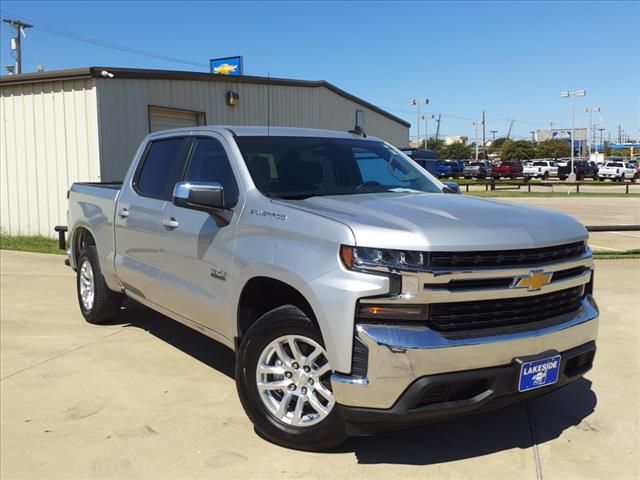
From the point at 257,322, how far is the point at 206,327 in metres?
0.90

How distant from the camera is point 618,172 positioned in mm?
54438

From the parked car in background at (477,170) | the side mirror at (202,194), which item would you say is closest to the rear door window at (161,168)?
the side mirror at (202,194)

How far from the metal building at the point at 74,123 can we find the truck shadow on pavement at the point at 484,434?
8718mm

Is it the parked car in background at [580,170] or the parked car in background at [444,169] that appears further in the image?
the parked car in background at [444,169]

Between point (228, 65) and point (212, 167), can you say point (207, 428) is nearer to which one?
point (212, 167)

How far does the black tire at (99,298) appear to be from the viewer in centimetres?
620

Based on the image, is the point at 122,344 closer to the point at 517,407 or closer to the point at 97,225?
the point at 97,225

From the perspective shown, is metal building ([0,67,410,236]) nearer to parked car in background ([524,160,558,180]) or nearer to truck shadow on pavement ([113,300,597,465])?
truck shadow on pavement ([113,300,597,465])

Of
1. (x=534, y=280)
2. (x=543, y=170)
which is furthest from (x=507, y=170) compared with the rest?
(x=534, y=280)

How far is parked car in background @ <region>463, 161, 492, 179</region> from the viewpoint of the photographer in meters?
56.0

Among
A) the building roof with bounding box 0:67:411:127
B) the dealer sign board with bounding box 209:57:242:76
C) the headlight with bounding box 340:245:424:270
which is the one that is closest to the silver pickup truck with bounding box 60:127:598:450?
the headlight with bounding box 340:245:424:270

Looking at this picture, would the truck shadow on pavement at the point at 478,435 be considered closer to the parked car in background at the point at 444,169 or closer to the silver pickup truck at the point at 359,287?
the silver pickup truck at the point at 359,287

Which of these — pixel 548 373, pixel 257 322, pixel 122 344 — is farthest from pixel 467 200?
pixel 122 344

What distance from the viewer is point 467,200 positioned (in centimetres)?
414
